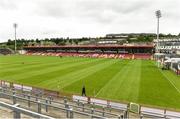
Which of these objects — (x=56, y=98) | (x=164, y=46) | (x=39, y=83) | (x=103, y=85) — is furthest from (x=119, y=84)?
(x=164, y=46)

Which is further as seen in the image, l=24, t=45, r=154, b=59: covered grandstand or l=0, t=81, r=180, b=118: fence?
l=24, t=45, r=154, b=59: covered grandstand

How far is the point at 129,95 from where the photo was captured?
28.1 meters

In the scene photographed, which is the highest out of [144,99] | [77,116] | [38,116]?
[38,116]

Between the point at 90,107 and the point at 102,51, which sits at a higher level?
the point at 102,51

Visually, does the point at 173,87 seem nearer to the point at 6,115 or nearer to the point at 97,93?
the point at 97,93

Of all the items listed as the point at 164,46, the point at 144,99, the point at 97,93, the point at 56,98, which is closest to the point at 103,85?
the point at 97,93

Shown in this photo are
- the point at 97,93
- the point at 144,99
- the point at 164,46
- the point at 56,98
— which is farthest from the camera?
the point at 164,46

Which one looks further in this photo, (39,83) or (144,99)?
(39,83)

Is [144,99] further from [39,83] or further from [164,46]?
[164,46]

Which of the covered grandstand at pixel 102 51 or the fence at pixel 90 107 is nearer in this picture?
the fence at pixel 90 107

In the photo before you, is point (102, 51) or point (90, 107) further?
point (102, 51)

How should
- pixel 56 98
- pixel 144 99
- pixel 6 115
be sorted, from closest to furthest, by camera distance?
pixel 6 115
pixel 56 98
pixel 144 99

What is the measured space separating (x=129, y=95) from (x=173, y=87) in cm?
905

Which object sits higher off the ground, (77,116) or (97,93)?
(77,116)
